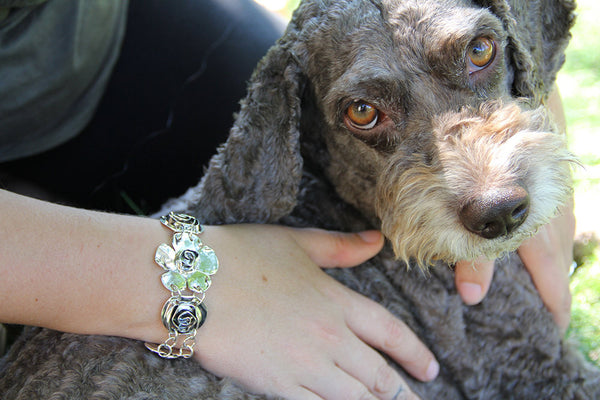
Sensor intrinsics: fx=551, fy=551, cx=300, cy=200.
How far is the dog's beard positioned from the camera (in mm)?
1907

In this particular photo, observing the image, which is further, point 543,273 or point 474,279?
point 543,273

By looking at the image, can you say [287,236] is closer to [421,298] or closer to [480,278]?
[421,298]

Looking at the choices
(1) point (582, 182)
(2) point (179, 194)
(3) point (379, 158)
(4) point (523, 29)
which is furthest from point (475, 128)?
(2) point (179, 194)

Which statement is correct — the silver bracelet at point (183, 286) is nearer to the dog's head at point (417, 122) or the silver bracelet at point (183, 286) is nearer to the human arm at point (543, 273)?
the dog's head at point (417, 122)

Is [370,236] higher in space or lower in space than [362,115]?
lower

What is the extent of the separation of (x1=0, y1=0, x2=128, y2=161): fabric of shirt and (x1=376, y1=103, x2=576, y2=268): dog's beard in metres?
2.02

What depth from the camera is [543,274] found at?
2.62 metres

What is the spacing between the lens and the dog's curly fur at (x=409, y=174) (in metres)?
1.99

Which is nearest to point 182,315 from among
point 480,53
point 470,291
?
point 470,291

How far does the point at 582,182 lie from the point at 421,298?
1841mm

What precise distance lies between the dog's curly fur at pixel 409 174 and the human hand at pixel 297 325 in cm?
12

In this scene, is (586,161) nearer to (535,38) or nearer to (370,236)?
(535,38)

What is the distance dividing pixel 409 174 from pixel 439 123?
0.75 feet

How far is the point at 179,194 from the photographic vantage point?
12.8 ft
